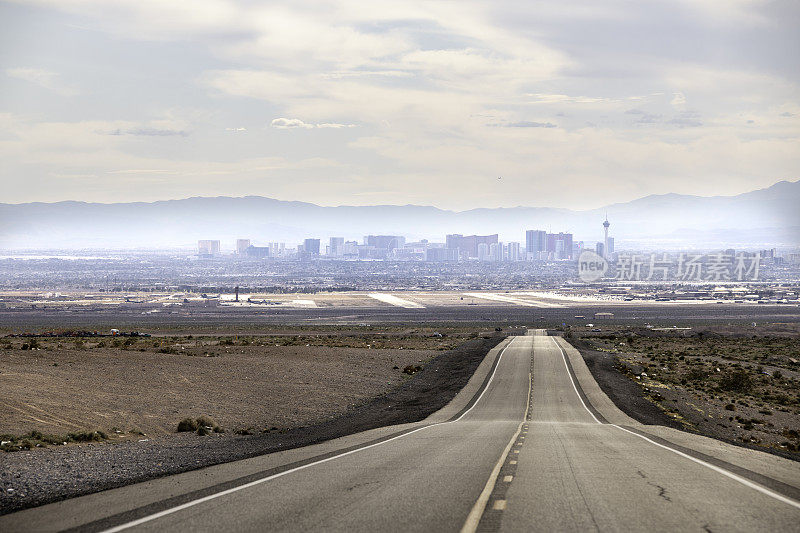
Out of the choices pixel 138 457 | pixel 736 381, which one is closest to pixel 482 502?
pixel 138 457

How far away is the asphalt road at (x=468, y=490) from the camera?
421 inches

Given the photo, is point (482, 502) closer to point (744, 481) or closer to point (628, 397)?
point (744, 481)

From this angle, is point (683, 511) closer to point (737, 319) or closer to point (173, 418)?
point (173, 418)

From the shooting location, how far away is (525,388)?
4353 centimetres

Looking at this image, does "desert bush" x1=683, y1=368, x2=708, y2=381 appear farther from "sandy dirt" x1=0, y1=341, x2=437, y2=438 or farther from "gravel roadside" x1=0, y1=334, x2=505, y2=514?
"gravel roadside" x1=0, y1=334, x2=505, y2=514

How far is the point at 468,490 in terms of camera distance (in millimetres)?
13000

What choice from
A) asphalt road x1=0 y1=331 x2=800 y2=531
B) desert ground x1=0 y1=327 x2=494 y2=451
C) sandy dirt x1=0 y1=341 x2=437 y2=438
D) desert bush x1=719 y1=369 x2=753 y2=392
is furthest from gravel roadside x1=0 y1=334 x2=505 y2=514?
desert bush x1=719 y1=369 x2=753 y2=392

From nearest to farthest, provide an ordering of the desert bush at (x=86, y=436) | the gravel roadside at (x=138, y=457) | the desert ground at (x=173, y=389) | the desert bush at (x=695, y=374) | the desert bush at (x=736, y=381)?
the gravel roadside at (x=138, y=457), the desert bush at (x=86, y=436), the desert ground at (x=173, y=389), the desert bush at (x=736, y=381), the desert bush at (x=695, y=374)

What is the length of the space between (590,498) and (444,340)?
76988 millimetres

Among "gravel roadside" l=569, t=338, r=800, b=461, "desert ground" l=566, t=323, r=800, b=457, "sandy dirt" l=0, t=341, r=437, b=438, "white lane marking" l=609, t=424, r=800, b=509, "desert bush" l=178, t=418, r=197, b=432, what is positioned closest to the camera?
"white lane marking" l=609, t=424, r=800, b=509

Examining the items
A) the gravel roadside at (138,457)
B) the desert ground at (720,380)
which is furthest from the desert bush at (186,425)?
the desert ground at (720,380)

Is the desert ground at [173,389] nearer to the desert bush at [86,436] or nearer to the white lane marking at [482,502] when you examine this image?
the desert bush at [86,436]

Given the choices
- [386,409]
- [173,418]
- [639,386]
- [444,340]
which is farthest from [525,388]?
[444,340]

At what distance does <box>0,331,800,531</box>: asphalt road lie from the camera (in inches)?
421
